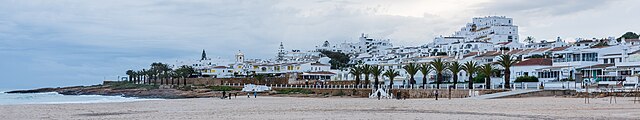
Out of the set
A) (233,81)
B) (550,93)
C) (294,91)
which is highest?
(233,81)

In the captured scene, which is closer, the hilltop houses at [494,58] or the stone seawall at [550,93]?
the stone seawall at [550,93]

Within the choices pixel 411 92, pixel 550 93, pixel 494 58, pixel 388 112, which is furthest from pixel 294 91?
pixel 388 112

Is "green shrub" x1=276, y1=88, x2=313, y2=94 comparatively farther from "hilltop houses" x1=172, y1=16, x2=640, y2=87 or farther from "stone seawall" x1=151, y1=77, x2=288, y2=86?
"stone seawall" x1=151, y1=77, x2=288, y2=86

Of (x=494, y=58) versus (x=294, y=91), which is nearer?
(x=294, y=91)

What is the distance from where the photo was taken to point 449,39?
475 feet

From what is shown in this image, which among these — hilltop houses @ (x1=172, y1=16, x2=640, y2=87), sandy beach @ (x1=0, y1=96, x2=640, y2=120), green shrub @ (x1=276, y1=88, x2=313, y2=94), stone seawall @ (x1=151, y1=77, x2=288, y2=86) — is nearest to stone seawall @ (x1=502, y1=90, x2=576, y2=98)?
hilltop houses @ (x1=172, y1=16, x2=640, y2=87)

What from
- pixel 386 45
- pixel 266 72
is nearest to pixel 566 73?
pixel 266 72

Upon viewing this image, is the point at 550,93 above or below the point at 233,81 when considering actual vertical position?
→ below

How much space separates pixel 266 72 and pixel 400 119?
3784 inches

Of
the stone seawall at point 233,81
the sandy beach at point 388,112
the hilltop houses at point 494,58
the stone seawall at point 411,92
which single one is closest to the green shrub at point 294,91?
the stone seawall at point 411,92

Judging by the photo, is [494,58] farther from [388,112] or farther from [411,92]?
[388,112]

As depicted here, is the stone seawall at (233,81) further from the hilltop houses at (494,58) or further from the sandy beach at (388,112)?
the sandy beach at (388,112)

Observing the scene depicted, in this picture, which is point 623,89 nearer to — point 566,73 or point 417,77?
point 566,73

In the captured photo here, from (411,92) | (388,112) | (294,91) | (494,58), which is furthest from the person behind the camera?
(494,58)
